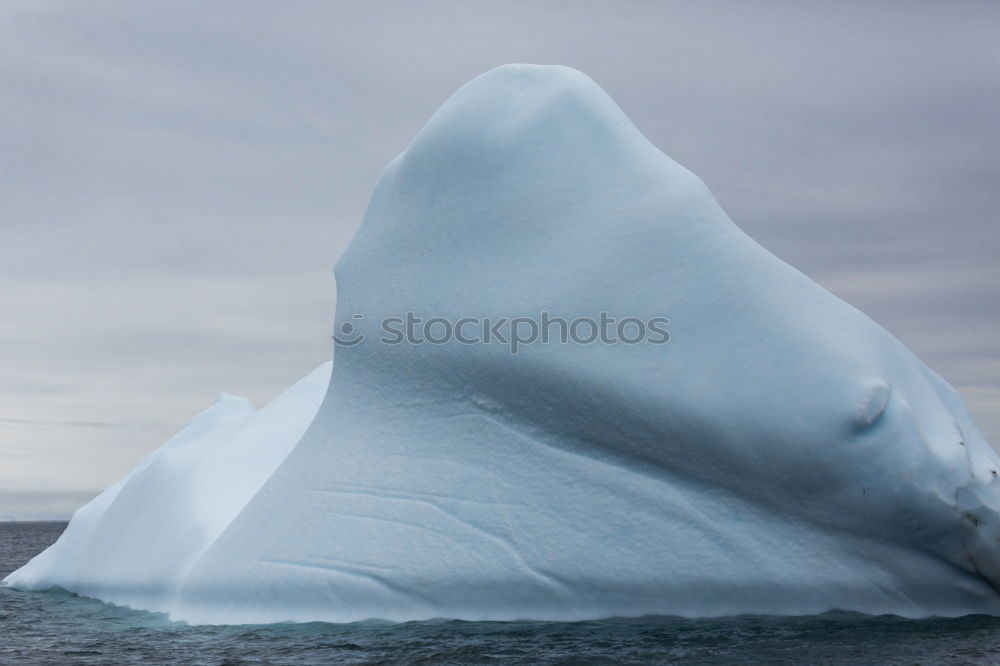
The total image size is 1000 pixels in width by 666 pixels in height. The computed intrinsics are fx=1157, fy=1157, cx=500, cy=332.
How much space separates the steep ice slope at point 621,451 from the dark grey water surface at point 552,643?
17.0 inches

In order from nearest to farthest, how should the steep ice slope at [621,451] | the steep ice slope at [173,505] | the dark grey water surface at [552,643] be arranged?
the dark grey water surface at [552,643]
the steep ice slope at [621,451]
the steep ice slope at [173,505]

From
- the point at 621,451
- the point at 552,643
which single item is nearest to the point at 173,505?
the point at 621,451

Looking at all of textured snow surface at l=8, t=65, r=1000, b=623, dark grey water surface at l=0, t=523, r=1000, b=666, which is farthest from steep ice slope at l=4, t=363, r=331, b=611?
dark grey water surface at l=0, t=523, r=1000, b=666

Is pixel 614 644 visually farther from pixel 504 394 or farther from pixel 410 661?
pixel 504 394

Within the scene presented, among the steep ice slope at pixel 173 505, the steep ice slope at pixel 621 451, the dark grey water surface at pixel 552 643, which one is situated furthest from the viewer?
the steep ice slope at pixel 173 505

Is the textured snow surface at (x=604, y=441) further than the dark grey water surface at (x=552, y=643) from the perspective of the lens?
Yes

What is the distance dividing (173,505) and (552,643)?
914cm

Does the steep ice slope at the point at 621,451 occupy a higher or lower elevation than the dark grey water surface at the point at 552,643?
higher

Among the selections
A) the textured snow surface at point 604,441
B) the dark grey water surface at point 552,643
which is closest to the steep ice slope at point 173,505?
the textured snow surface at point 604,441

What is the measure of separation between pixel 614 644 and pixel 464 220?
615 centimetres

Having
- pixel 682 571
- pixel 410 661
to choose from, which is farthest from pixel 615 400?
pixel 410 661

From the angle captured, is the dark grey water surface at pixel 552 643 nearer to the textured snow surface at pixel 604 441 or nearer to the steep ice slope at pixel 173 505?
the textured snow surface at pixel 604 441

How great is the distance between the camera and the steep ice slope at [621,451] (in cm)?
1415

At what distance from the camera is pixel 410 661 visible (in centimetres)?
1184
